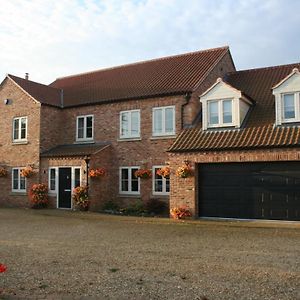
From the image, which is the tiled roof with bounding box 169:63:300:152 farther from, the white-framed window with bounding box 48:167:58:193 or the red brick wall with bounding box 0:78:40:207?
the red brick wall with bounding box 0:78:40:207

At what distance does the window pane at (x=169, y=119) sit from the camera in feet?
71.4

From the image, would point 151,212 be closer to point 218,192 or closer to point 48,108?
point 218,192

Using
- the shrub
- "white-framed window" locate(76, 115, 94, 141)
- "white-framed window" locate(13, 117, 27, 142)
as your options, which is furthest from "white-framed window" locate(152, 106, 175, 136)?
"white-framed window" locate(13, 117, 27, 142)

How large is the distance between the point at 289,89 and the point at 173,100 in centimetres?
603

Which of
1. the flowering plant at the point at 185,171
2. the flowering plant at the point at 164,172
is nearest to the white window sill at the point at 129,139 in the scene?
the flowering plant at the point at 164,172

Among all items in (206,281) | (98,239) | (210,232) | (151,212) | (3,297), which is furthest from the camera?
(151,212)

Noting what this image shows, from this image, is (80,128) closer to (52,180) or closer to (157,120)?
(52,180)

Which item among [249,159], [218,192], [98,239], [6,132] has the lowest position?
[98,239]

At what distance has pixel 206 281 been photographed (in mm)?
7801

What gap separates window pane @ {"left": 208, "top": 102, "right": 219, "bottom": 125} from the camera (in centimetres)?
1945

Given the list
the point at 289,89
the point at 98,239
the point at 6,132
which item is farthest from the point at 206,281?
the point at 6,132

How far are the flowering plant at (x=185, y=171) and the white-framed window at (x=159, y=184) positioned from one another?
10.5 ft

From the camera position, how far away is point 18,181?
25.8 m

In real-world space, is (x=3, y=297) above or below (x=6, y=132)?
below
